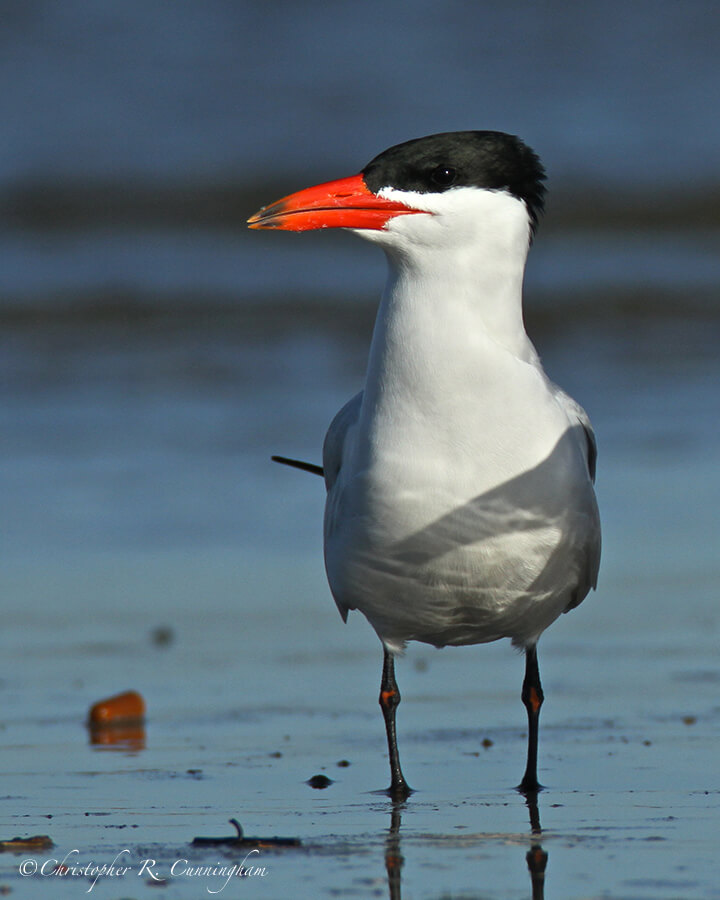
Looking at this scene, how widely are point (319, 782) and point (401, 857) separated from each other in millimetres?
763

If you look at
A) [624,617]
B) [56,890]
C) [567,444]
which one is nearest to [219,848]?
[56,890]

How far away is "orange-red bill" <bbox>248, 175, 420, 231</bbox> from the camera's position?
3.97 m

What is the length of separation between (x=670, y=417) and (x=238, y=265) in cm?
660

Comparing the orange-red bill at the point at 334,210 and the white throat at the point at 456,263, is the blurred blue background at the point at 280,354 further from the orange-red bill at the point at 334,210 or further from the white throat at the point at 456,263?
the orange-red bill at the point at 334,210

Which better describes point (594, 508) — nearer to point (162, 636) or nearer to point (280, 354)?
point (162, 636)

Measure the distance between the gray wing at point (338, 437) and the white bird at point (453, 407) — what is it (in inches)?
11.4

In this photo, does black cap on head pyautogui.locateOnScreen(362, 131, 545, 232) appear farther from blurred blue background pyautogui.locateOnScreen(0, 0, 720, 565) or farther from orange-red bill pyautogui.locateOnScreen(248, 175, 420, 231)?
blurred blue background pyautogui.locateOnScreen(0, 0, 720, 565)

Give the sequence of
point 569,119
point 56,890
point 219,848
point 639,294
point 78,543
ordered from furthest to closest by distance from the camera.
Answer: point 569,119, point 639,294, point 78,543, point 219,848, point 56,890

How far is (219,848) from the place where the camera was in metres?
3.48

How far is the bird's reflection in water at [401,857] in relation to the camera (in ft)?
10.6

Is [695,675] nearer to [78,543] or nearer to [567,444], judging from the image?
[567,444]

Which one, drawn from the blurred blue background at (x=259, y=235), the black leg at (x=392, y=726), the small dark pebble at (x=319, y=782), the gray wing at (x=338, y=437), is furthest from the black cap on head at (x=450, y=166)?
the blurred blue background at (x=259, y=235)

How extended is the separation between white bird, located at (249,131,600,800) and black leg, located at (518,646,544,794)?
12 millimetres

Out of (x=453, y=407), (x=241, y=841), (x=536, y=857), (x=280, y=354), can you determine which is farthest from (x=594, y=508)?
(x=280, y=354)
